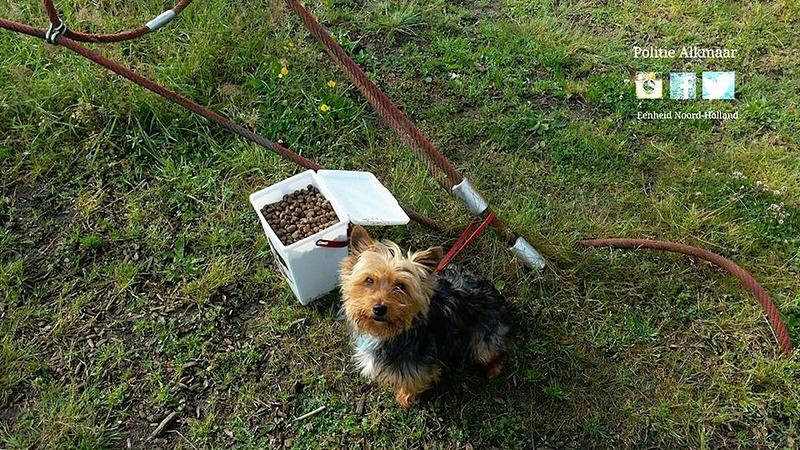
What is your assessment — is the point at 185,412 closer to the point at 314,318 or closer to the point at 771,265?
the point at 314,318

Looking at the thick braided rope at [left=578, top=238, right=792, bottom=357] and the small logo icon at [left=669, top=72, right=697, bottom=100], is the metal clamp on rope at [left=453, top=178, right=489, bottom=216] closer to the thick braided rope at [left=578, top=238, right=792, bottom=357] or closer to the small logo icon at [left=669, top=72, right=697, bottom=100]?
the thick braided rope at [left=578, top=238, right=792, bottom=357]

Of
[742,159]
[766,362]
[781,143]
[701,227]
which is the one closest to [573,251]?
[701,227]

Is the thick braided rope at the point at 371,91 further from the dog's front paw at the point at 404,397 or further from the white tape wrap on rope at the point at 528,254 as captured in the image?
the dog's front paw at the point at 404,397

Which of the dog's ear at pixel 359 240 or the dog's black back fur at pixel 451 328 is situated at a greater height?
the dog's ear at pixel 359 240

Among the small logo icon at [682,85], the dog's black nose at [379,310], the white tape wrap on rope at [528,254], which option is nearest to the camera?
the dog's black nose at [379,310]

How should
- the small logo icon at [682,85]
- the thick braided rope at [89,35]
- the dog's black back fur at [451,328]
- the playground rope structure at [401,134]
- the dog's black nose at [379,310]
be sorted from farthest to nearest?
1. the small logo icon at [682,85]
2. the thick braided rope at [89,35]
3. the playground rope structure at [401,134]
4. the dog's black back fur at [451,328]
5. the dog's black nose at [379,310]

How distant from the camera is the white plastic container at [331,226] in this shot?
133 inches

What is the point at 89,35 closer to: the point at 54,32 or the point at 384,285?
the point at 54,32

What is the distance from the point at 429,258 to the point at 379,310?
1.31ft

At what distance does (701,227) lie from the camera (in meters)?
4.31

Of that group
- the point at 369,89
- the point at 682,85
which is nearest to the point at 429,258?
the point at 369,89

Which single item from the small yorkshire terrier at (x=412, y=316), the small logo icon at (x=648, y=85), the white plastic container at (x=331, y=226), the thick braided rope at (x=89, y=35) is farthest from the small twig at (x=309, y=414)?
the small logo icon at (x=648, y=85)

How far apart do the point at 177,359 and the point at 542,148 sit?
10.3ft

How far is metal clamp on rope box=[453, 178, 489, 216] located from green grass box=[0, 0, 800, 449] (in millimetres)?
465
